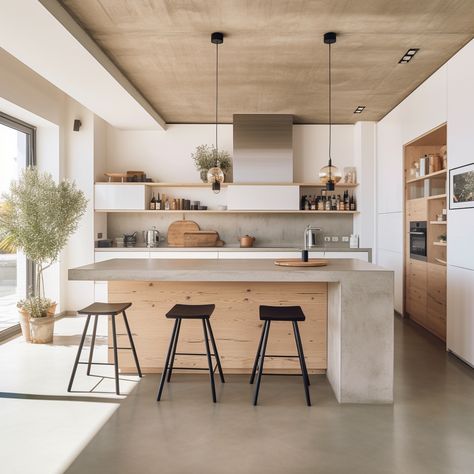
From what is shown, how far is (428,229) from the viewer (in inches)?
193

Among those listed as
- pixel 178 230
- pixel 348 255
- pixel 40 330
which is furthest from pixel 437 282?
pixel 40 330

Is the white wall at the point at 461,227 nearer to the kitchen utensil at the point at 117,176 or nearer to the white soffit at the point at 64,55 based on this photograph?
the white soffit at the point at 64,55

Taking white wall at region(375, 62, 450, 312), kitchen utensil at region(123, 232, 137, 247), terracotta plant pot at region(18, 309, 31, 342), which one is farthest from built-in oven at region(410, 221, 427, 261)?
terracotta plant pot at region(18, 309, 31, 342)

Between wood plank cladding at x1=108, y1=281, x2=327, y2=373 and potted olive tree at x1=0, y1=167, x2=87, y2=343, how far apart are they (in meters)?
1.39

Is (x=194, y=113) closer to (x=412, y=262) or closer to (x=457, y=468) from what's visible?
(x=412, y=262)

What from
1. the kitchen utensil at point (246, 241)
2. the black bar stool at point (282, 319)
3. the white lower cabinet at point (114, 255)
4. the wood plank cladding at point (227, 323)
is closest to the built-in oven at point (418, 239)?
the wood plank cladding at point (227, 323)

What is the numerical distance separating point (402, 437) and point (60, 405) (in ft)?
7.44

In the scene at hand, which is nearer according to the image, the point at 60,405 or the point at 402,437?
the point at 402,437

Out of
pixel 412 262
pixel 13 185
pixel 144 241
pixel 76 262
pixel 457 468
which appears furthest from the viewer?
pixel 144 241

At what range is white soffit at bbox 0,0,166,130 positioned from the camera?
3.00 m

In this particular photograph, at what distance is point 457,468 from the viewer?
2238 mm

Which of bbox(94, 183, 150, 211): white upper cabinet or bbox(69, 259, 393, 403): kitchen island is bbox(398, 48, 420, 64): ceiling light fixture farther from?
bbox(94, 183, 150, 211): white upper cabinet

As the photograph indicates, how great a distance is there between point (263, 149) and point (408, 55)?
265cm

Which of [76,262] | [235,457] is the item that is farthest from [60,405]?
[76,262]
